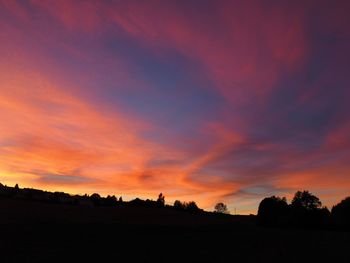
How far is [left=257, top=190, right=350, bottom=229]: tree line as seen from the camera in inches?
2924

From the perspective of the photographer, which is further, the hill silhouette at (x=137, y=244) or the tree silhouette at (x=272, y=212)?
the tree silhouette at (x=272, y=212)

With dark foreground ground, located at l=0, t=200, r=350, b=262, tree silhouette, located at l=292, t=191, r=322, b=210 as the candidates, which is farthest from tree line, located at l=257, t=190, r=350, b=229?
dark foreground ground, located at l=0, t=200, r=350, b=262

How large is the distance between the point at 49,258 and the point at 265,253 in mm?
18524

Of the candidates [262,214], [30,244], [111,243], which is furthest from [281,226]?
[30,244]

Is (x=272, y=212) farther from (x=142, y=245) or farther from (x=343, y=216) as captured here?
(x=142, y=245)

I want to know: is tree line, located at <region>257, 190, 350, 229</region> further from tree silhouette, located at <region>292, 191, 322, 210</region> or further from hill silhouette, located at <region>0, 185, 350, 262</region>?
hill silhouette, located at <region>0, 185, 350, 262</region>

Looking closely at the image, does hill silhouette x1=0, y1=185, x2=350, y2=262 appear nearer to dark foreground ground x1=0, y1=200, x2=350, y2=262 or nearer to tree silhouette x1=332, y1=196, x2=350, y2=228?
dark foreground ground x1=0, y1=200, x2=350, y2=262

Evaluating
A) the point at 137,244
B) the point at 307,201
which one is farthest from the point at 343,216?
the point at 137,244

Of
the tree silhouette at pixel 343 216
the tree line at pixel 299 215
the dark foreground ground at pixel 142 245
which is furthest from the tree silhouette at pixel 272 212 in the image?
the dark foreground ground at pixel 142 245

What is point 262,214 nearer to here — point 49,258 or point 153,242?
point 153,242

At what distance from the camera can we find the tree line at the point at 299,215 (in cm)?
7428

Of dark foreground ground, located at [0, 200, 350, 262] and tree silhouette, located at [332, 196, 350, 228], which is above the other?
tree silhouette, located at [332, 196, 350, 228]

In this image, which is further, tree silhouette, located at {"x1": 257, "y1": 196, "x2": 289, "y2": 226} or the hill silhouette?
tree silhouette, located at {"x1": 257, "y1": 196, "x2": 289, "y2": 226}

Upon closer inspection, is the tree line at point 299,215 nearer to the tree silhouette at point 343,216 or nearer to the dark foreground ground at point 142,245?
the tree silhouette at point 343,216
